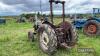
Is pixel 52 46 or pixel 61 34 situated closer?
pixel 52 46

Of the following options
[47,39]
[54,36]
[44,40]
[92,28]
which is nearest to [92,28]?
[92,28]

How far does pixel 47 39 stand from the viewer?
8633mm

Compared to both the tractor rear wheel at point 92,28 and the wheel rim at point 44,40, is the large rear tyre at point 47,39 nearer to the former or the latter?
the wheel rim at point 44,40

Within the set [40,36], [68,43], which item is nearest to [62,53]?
[68,43]

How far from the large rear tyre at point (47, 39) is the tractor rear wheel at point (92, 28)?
5.48 meters

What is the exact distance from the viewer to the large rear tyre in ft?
26.4

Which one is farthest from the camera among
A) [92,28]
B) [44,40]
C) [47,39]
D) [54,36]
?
[92,28]

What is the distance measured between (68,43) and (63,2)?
164 centimetres

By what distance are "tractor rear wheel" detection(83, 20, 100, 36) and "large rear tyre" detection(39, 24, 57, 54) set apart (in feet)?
18.0

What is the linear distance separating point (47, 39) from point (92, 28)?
6.17 m

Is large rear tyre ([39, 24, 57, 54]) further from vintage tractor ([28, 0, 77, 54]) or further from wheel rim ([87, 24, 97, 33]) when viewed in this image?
wheel rim ([87, 24, 97, 33])

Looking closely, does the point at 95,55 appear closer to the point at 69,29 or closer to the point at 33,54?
the point at 69,29

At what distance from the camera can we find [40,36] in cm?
927

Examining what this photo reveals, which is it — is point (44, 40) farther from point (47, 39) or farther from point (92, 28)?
point (92, 28)
